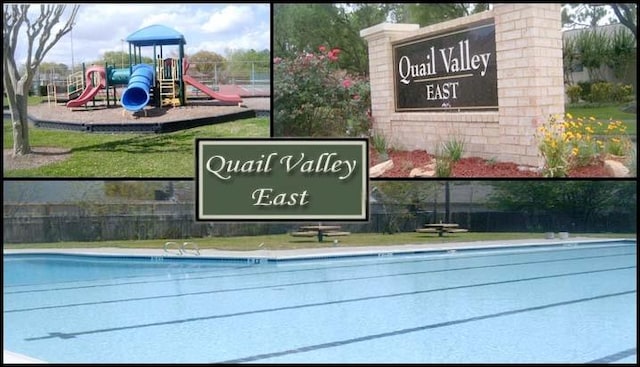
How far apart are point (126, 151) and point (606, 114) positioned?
662 centimetres

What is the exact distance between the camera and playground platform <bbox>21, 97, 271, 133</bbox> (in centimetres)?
1125

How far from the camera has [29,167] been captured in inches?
442

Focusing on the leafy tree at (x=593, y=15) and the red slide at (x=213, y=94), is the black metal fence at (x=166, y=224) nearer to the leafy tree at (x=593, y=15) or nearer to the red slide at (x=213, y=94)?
the red slide at (x=213, y=94)

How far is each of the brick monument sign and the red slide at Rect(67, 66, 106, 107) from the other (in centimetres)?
401

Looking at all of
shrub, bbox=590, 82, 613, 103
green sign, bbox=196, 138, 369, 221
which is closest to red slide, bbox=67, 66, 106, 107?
green sign, bbox=196, 138, 369, 221

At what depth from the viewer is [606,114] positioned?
10.9m

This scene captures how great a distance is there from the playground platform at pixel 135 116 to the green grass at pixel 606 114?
4.18 m

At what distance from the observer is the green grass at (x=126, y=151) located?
11.3 meters

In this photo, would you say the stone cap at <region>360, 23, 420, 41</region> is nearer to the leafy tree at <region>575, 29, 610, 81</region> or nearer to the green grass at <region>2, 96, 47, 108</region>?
the leafy tree at <region>575, 29, 610, 81</region>

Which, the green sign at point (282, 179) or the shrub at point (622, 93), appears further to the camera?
the shrub at point (622, 93)

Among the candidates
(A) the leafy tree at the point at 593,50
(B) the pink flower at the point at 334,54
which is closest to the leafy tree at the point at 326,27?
(B) the pink flower at the point at 334,54

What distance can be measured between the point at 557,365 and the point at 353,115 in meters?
6.32

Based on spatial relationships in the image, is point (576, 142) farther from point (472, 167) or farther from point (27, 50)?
point (27, 50)

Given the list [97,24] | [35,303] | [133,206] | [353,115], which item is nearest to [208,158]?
[35,303]
